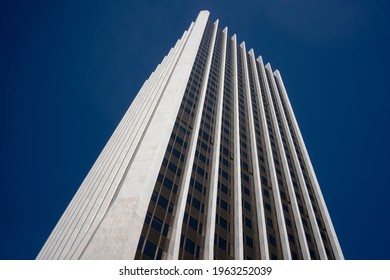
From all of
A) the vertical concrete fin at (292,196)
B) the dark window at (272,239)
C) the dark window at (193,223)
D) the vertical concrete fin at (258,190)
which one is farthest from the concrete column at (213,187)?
the vertical concrete fin at (292,196)

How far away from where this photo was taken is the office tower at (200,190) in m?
33.4

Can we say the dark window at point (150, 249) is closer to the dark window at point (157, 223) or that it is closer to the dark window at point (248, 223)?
the dark window at point (157, 223)

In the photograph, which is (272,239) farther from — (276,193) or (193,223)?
(193,223)

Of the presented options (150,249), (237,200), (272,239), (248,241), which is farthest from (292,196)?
(150,249)

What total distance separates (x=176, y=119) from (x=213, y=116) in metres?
12.7

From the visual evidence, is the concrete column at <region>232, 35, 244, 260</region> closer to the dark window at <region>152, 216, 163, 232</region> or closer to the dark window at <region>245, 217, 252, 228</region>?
the dark window at <region>245, 217, 252, 228</region>

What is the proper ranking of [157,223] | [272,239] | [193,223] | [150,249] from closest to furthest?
[150,249], [157,223], [193,223], [272,239]

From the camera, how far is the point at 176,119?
5112 centimetres

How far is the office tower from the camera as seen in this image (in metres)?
33.4

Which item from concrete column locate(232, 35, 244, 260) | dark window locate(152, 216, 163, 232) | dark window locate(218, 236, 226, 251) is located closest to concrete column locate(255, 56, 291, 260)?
concrete column locate(232, 35, 244, 260)

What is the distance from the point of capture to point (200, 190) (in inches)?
1705

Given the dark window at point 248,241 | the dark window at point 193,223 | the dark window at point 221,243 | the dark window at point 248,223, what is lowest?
the dark window at point 221,243

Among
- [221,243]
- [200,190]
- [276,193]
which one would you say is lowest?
[221,243]
